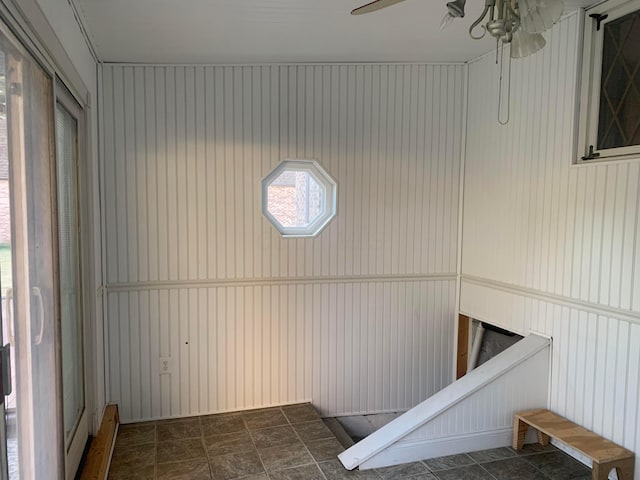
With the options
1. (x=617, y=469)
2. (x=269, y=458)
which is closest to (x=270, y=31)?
(x=269, y=458)

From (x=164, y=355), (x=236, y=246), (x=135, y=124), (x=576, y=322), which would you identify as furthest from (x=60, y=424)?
(x=576, y=322)

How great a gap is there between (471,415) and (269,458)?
1.22 m

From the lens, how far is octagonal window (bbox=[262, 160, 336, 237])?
134 inches

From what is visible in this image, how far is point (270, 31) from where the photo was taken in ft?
8.84

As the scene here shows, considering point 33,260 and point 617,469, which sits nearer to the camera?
point 33,260

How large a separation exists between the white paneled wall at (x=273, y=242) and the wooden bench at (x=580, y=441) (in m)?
0.98

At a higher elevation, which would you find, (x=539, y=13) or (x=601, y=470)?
(x=539, y=13)

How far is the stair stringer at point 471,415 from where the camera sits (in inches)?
106

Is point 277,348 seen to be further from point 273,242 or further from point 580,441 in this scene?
point 580,441

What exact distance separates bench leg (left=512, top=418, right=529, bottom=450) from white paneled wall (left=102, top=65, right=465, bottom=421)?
0.96 metres

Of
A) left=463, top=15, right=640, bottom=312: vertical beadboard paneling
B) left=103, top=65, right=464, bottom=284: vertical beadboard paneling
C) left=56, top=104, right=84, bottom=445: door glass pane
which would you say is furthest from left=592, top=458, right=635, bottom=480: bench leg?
left=56, top=104, right=84, bottom=445: door glass pane

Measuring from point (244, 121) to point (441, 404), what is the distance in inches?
88.0

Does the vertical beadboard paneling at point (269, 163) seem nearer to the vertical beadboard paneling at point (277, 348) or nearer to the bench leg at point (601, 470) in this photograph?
the vertical beadboard paneling at point (277, 348)

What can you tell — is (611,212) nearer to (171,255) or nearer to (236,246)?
(236,246)
